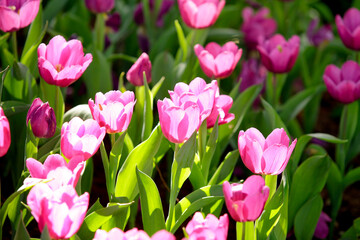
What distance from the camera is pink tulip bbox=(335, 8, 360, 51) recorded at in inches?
67.3

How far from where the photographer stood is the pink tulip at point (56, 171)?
3.06 feet

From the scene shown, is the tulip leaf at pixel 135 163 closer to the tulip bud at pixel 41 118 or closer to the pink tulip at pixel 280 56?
the tulip bud at pixel 41 118

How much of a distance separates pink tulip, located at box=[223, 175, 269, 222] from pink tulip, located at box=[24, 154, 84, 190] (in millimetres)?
243

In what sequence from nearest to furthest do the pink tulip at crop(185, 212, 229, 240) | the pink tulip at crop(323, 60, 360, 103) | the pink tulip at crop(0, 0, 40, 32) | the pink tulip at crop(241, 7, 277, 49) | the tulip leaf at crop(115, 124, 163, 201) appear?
1. the pink tulip at crop(185, 212, 229, 240)
2. the tulip leaf at crop(115, 124, 163, 201)
3. the pink tulip at crop(0, 0, 40, 32)
4. the pink tulip at crop(323, 60, 360, 103)
5. the pink tulip at crop(241, 7, 277, 49)

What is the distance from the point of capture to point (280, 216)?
1.17 metres

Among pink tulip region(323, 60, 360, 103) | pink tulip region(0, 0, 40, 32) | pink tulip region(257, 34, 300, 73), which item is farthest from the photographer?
pink tulip region(257, 34, 300, 73)

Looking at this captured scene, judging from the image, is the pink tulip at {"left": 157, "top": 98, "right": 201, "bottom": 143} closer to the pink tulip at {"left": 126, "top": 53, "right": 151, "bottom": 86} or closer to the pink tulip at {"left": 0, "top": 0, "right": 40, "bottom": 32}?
the pink tulip at {"left": 126, "top": 53, "right": 151, "bottom": 86}

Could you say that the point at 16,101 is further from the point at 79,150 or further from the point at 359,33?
the point at 359,33

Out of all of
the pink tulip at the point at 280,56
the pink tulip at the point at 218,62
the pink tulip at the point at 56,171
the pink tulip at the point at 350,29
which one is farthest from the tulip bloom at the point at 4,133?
the pink tulip at the point at 350,29

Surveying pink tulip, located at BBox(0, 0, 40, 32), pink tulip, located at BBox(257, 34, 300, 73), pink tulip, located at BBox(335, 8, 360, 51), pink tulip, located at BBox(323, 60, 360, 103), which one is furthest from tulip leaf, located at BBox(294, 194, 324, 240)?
pink tulip, located at BBox(0, 0, 40, 32)

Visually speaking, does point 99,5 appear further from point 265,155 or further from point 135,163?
point 265,155

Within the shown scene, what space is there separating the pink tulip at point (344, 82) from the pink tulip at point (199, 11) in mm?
343

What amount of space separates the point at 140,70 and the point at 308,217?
1.80 ft

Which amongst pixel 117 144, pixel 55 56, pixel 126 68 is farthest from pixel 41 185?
pixel 126 68
